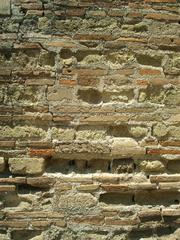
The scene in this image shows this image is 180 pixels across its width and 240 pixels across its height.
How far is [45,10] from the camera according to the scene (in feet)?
10.9

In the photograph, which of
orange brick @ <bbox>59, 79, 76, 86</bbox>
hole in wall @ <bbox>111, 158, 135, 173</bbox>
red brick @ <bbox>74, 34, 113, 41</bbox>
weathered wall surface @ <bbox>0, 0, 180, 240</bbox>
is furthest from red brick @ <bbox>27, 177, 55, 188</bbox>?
red brick @ <bbox>74, 34, 113, 41</bbox>

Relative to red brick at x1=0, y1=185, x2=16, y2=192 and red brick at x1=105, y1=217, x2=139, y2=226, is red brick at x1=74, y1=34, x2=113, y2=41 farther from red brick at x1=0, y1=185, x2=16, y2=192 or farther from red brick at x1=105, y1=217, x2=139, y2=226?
red brick at x1=105, y1=217, x2=139, y2=226

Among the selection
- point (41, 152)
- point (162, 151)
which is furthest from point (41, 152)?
point (162, 151)

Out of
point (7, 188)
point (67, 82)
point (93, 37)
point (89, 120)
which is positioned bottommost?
point (7, 188)

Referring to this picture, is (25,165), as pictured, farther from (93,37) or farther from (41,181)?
(93,37)

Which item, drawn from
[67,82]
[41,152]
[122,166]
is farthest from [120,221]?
[67,82]

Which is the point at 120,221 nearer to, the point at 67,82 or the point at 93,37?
the point at 67,82

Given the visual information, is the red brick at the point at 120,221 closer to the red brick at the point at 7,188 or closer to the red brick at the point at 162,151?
the red brick at the point at 162,151

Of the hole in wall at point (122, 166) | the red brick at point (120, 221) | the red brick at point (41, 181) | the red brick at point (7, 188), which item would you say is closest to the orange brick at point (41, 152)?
the red brick at point (41, 181)

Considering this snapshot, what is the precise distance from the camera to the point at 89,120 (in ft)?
10.9

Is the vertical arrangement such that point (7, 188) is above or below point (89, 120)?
below

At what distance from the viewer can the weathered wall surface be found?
329 centimetres

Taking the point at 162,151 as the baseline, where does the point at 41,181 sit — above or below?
below

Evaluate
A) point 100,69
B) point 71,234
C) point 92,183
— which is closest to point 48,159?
point 92,183
